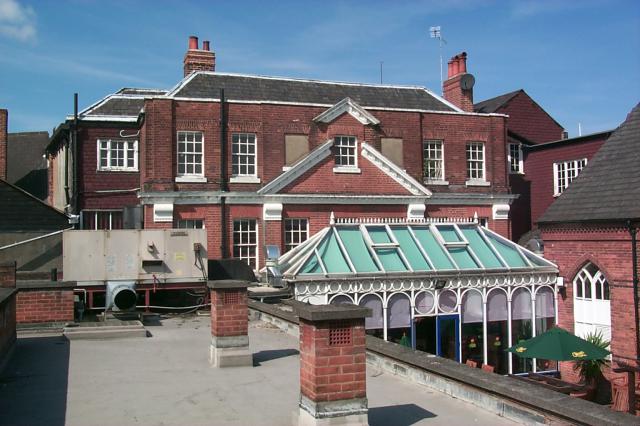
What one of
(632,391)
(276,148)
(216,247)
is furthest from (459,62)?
(632,391)

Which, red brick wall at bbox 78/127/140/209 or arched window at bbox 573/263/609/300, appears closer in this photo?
arched window at bbox 573/263/609/300

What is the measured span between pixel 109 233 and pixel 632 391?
13.5m

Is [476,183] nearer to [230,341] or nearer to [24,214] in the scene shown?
[24,214]

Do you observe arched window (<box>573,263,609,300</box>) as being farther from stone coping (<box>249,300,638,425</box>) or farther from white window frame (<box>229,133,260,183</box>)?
stone coping (<box>249,300,638,425</box>)

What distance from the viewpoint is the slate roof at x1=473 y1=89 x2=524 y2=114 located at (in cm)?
3459

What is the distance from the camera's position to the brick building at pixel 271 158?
75.2 ft

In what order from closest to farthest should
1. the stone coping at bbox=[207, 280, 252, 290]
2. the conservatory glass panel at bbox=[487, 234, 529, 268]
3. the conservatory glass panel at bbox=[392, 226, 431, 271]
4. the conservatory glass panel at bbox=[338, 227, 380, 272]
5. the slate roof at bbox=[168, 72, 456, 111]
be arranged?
the stone coping at bbox=[207, 280, 252, 290]
the conservatory glass panel at bbox=[338, 227, 380, 272]
the conservatory glass panel at bbox=[392, 226, 431, 271]
the conservatory glass panel at bbox=[487, 234, 529, 268]
the slate roof at bbox=[168, 72, 456, 111]

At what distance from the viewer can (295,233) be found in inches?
938

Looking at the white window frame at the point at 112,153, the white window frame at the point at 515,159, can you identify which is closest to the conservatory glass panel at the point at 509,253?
the white window frame at the point at 515,159

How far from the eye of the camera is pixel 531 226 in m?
31.5

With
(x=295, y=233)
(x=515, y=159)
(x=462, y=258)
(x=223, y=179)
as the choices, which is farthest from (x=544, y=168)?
(x=223, y=179)

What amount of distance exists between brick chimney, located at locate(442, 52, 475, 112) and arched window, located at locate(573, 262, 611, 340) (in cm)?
1180


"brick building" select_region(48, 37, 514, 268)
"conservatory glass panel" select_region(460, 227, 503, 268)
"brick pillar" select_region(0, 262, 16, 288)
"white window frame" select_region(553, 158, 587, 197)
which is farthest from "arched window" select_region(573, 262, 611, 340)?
"brick pillar" select_region(0, 262, 16, 288)

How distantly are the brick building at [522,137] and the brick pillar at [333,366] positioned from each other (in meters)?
24.2
